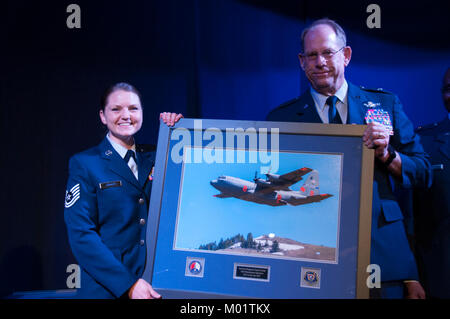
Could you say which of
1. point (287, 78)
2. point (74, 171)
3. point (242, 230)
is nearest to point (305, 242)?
point (242, 230)

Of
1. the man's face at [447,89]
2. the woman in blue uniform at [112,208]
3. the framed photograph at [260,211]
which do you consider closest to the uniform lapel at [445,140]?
the man's face at [447,89]

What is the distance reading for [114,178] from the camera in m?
1.79

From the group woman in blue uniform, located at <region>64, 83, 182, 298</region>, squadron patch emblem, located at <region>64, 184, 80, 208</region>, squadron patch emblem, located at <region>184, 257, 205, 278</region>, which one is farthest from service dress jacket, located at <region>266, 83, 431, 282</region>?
squadron patch emblem, located at <region>64, 184, 80, 208</region>

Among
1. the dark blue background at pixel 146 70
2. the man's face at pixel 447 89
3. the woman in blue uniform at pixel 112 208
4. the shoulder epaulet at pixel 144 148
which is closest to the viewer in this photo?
the woman in blue uniform at pixel 112 208

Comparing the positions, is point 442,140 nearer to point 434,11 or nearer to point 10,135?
point 434,11

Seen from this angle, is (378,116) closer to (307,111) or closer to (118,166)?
(307,111)

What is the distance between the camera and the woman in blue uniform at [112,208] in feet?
5.31

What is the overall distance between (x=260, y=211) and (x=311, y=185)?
0.22 metres

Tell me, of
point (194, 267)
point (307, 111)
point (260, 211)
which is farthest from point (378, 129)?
point (194, 267)

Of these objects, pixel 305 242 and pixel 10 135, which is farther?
pixel 10 135

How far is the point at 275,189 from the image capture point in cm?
157

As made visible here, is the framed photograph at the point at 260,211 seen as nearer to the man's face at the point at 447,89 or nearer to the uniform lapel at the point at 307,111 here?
the uniform lapel at the point at 307,111

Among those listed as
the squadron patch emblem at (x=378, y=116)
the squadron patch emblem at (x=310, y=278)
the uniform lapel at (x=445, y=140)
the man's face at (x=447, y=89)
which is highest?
the man's face at (x=447, y=89)
